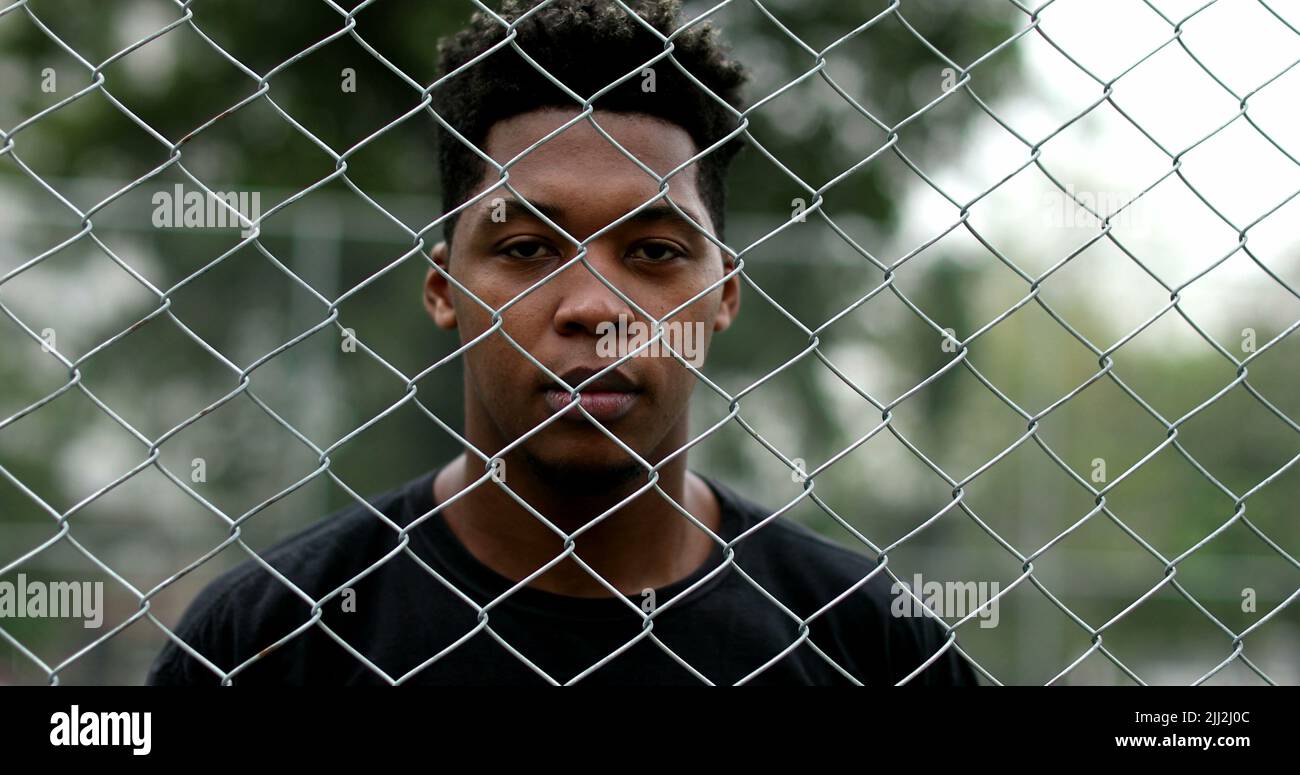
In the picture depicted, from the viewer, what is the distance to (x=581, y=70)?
2049 millimetres

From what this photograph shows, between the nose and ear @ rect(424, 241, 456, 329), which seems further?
ear @ rect(424, 241, 456, 329)

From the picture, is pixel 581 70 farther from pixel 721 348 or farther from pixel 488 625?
pixel 721 348

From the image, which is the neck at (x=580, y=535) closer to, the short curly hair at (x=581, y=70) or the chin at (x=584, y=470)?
the chin at (x=584, y=470)

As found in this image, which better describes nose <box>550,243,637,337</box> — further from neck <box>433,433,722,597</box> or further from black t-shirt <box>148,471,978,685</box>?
black t-shirt <box>148,471,978,685</box>

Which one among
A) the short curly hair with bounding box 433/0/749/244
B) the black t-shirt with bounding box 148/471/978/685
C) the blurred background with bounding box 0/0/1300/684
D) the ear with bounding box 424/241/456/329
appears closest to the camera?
the short curly hair with bounding box 433/0/749/244

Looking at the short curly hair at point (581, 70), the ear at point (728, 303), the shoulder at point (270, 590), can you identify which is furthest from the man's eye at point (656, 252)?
the shoulder at point (270, 590)

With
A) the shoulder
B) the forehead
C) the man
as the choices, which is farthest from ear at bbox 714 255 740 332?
the shoulder

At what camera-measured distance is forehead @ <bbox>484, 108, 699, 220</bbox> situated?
1.89 meters

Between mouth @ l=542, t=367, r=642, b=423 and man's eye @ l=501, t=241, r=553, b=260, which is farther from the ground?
man's eye @ l=501, t=241, r=553, b=260

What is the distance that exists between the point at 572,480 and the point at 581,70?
798 mm

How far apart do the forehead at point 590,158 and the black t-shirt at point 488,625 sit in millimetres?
776
